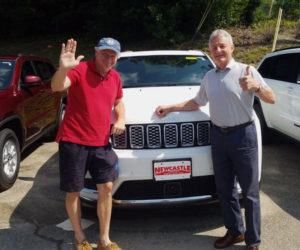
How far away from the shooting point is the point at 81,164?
2873 mm

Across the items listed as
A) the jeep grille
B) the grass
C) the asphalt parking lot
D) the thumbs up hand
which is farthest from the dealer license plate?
the grass

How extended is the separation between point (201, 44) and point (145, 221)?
12963mm

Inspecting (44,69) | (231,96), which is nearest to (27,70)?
(44,69)

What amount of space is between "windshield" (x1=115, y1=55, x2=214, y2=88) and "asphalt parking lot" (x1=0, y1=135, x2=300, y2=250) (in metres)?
1.49

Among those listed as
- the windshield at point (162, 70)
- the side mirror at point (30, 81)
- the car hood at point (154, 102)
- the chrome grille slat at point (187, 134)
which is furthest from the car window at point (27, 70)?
the chrome grille slat at point (187, 134)

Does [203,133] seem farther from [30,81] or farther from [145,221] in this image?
[30,81]

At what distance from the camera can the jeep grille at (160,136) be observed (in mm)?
3264

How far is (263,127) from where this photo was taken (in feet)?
19.9

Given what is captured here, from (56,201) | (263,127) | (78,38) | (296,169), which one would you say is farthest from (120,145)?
(78,38)

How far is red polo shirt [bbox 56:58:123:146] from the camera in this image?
2.79 meters

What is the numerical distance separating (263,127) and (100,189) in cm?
383

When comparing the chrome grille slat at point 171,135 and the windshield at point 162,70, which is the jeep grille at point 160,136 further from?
the windshield at point 162,70

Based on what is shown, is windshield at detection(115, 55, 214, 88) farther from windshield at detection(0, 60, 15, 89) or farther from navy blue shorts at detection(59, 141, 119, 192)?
windshield at detection(0, 60, 15, 89)

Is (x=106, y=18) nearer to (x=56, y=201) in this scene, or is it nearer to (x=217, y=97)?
(x=56, y=201)
